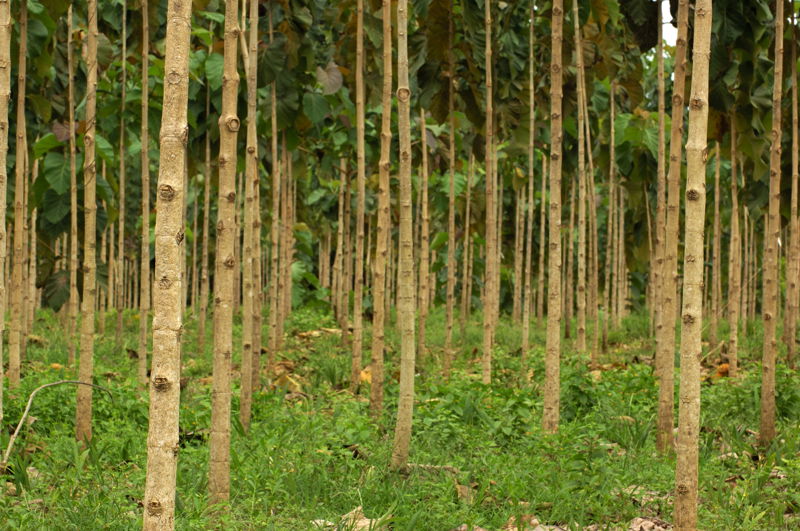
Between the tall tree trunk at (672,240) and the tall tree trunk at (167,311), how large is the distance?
3331 millimetres

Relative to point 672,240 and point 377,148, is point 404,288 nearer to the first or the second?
point 672,240

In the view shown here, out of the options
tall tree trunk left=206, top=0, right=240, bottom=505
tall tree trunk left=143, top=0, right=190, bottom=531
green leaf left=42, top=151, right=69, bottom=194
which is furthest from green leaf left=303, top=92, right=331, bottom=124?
tall tree trunk left=143, top=0, right=190, bottom=531

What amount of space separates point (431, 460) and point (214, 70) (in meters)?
4.71

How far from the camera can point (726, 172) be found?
15.5 meters

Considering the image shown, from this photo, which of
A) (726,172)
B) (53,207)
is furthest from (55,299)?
(726,172)

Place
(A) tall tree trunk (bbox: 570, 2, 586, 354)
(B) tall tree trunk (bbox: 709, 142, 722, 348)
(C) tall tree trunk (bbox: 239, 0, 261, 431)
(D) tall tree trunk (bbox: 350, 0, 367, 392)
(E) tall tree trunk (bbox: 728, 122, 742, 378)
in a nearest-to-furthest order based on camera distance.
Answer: (C) tall tree trunk (bbox: 239, 0, 261, 431) < (D) tall tree trunk (bbox: 350, 0, 367, 392) < (A) tall tree trunk (bbox: 570, 2, 586, 354) < (E) tall tree trunk (bbox: 728, 122, 742, 378) < (B) tall tree trunk (bbox: 709, 142, 722, 348)

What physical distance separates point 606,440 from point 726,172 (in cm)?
1079

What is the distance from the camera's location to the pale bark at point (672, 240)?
5.06m

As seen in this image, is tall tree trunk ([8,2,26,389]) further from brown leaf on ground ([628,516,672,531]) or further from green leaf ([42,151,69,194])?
brown leaf on ground ([628,516,672,531])

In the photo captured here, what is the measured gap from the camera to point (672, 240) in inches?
211

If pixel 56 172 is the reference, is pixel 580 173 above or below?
above

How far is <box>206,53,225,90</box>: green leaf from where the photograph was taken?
8078 mm

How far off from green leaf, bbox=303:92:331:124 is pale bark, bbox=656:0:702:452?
4441 millimetres

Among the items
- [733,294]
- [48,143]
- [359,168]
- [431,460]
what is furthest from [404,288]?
[733,294]
